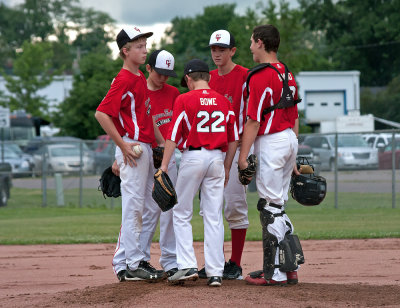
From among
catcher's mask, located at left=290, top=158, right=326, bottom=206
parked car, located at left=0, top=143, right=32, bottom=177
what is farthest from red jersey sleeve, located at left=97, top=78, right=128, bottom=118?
parked car, located at left=0, top=143, right=32, bottom=177

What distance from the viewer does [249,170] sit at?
701cm

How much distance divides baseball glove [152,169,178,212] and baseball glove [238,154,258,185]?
0.66 m

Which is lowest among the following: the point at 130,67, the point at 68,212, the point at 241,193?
the point at 68,212

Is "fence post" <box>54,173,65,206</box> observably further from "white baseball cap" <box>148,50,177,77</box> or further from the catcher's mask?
the catcher's mask

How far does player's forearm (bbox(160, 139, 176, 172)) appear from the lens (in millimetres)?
7051

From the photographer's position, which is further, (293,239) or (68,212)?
(68,212)

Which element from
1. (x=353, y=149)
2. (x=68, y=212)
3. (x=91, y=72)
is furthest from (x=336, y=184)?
(x=91, y=72)

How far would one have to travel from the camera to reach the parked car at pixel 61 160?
2162 cm

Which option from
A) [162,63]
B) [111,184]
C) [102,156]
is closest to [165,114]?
[162,63]

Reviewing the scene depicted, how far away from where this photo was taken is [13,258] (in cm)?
1102

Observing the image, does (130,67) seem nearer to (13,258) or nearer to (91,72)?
(13,258)

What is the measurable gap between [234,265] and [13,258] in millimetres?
4425

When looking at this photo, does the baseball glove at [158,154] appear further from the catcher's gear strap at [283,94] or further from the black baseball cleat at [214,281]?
the black baseball cleat at [214,281]

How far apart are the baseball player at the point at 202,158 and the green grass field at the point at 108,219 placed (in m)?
5.58
